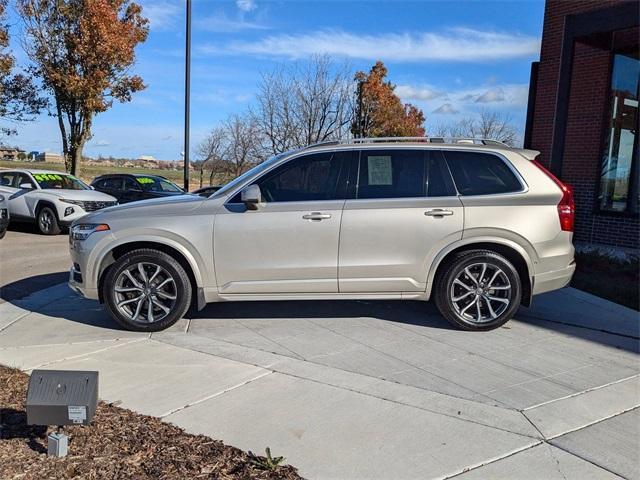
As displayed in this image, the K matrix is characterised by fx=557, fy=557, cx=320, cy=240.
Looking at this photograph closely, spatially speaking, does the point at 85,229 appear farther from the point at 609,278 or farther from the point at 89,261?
the point at 609,278

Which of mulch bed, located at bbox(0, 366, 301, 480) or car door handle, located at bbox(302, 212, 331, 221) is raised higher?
car door handle, located at bbox(302, 212, 331, 221)

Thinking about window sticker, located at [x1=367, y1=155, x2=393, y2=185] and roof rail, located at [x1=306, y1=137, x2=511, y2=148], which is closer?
window sticker, located at [x1=367, y1=155, x2=393, y2=185]

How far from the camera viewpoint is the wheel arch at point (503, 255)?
5348 mm

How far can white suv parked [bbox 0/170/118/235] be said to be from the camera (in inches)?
507

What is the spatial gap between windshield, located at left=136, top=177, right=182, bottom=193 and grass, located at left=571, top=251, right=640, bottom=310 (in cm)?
1158

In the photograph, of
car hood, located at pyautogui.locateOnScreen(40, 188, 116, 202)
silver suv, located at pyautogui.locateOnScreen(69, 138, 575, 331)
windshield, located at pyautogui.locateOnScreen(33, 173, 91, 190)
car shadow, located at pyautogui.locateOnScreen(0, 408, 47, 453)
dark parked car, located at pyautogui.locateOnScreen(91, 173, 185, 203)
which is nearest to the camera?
car shadow, located at pyautogui.locateOnScreen(0, 408, 47, 453)

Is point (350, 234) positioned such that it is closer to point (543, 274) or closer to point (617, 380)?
point (543, 274)

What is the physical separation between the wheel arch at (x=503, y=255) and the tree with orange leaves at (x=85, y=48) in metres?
16.9

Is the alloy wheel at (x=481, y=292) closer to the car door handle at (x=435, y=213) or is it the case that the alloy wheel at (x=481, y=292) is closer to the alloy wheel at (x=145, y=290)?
the car door handle at (x=435, y=213)

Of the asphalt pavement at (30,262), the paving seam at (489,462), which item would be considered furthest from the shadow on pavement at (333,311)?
the asphalt pavement at (30,262)

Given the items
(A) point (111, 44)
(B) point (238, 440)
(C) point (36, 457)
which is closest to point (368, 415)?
(B) point (238, 440)

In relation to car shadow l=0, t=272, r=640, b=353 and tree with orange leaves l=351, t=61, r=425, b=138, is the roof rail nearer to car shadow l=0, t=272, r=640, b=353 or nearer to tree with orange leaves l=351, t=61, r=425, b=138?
car shadow l=0, t=272, r=640, b=353

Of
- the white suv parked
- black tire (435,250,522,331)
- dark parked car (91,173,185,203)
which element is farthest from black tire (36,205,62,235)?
black tire (435,250,522,331)

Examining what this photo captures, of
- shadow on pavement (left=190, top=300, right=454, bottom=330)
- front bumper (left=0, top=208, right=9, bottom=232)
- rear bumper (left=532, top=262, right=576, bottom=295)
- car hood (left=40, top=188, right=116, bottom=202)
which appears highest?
car hood (left=40, top=188, right=116, bottom=202)
